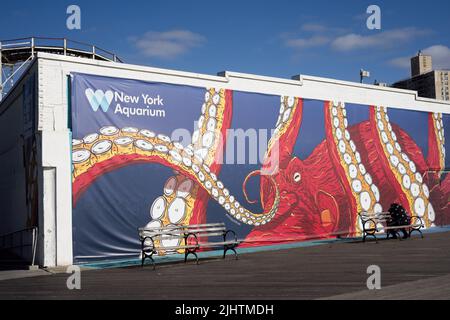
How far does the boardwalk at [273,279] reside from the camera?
27.5 feet

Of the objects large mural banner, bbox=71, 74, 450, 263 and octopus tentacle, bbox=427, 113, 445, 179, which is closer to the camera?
large mural banner, bbox=71, 74, 450, 263

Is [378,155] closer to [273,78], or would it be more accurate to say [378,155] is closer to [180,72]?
[273,78]

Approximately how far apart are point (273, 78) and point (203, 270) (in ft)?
28.0

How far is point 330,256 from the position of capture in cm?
1348

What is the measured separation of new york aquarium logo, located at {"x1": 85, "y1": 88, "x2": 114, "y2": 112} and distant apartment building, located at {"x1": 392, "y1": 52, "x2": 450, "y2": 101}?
23447mm

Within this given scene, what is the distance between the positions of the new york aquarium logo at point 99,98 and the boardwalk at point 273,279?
450cm

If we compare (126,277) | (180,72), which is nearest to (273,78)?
(180,72)

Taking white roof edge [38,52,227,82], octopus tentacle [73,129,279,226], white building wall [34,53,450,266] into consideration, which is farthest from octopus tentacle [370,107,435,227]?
white building wall [34,53,450,266]

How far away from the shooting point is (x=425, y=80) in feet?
133

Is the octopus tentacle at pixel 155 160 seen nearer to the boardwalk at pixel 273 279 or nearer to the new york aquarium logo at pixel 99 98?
the new york aquarium logo at pixel 99 98

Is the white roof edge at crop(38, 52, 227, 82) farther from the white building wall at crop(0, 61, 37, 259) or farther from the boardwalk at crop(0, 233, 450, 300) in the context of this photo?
the boardwalk at crop(0, 233, 450, 300)

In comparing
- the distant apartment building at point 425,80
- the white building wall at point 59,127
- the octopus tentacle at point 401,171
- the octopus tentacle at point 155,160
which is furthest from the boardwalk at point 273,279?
the distant apartment building at point 425,80

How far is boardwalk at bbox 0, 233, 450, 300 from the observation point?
8.39 metres

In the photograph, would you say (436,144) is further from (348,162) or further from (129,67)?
(129,67)
